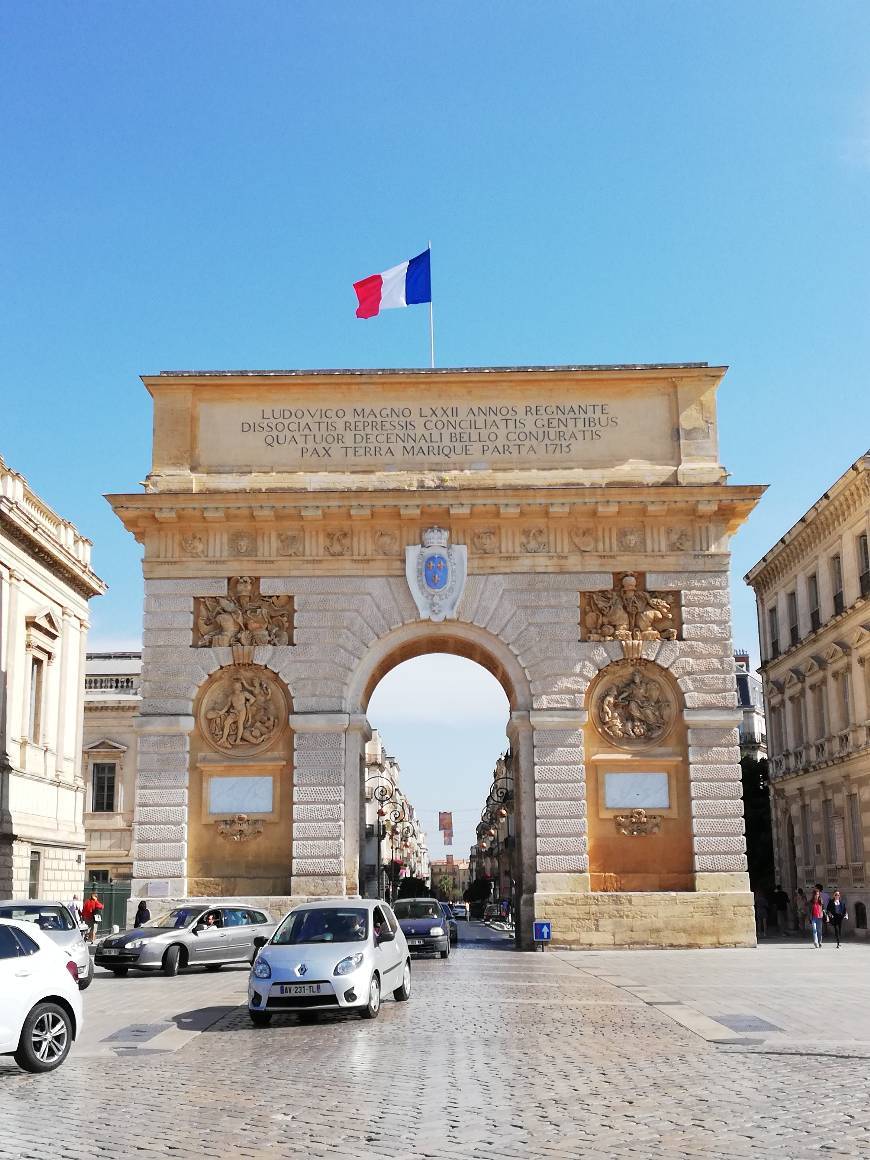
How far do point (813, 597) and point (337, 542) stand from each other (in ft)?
62.3

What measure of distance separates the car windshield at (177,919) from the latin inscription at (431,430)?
10330mm

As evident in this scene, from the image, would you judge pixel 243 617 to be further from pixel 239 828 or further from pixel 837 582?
pixel 837 582

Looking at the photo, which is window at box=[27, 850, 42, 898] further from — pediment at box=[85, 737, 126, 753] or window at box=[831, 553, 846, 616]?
window at box=[831, 553, 846, 616]

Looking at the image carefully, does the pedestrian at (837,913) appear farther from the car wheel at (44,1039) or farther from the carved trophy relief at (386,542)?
the car wheel at (44,1039)

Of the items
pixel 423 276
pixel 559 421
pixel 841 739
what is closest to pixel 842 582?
pixel 841 739

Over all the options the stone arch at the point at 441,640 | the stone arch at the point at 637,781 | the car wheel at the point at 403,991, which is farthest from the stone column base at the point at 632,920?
the car wheel at the point at 403,991

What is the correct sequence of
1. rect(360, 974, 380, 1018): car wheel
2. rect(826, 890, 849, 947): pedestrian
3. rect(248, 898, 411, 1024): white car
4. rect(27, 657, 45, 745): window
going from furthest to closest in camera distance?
rect(27, 657, 45, 745): window
rect(826, 890, 849, 947): pedestrian
rect(360, 974, 380, 1018): car wheel
rect(248, 898, 411, 1024): white car

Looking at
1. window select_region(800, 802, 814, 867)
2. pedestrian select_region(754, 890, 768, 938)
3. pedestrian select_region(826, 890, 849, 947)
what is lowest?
pedestrian select_region(754, 890, 768, 938)

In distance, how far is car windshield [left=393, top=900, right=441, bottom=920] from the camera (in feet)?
89.2

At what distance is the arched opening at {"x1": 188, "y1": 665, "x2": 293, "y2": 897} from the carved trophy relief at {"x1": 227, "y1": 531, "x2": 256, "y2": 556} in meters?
2.55

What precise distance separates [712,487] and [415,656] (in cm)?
815

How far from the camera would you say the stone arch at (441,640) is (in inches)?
1090

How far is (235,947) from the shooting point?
23703mm

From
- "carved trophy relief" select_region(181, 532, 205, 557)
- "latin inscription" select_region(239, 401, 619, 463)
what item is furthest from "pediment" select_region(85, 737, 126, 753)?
"latin inscription" select_region(239, 401, 619, 463)
